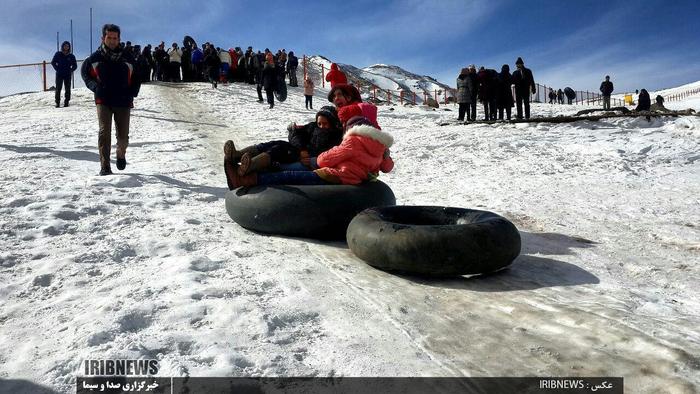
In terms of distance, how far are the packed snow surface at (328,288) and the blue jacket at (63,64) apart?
20.3ft

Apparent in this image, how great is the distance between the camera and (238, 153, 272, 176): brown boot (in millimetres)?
4004

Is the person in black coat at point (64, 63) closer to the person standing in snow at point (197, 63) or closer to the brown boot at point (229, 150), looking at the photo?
the person standing in snow at point (197, 63)

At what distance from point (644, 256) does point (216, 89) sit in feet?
54.6

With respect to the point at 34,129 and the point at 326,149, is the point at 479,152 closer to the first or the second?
the point at 326,149

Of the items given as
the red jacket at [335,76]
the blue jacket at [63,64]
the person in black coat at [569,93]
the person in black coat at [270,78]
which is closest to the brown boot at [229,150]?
the red jacket at [335,76]

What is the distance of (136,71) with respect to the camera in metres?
5.59

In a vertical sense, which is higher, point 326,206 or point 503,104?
point 503,104

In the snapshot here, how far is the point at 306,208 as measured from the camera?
3666 millimetres

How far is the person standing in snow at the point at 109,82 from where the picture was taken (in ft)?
17.5

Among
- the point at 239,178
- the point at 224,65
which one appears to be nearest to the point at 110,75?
the point at 239,178

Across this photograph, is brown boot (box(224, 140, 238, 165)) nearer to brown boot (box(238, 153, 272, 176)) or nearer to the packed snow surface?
brown boot (box(238, 153, 272, 176))

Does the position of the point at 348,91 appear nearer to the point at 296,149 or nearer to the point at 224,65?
the point at 296,149

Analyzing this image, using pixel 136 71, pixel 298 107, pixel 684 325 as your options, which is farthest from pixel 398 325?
pixel 298 107

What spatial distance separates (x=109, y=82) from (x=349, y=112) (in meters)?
3.17
